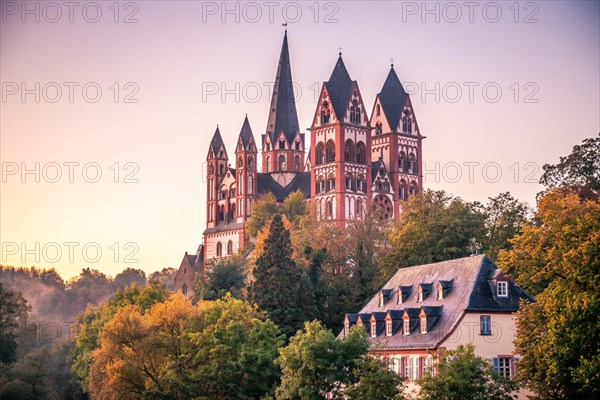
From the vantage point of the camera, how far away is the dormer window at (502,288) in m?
62.2

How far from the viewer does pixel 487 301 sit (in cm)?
6172

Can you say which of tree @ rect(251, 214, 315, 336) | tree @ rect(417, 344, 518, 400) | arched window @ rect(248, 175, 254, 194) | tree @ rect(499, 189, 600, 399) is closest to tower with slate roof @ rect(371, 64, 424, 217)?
arched window @ rect(248, 175, 254, 194)

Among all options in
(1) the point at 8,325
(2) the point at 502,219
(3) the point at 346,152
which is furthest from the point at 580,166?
(3) the point at 346,152

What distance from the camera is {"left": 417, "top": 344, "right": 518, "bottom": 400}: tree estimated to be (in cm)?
5162

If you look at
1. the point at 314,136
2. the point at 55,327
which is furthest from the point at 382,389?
the point at 314,136

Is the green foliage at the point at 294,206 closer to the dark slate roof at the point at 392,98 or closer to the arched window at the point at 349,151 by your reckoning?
the arched window at the point at 349,151

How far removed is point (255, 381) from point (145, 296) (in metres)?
26.3

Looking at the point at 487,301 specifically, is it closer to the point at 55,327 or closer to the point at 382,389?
the point at 382,389

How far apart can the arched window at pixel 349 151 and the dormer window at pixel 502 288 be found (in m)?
89.9

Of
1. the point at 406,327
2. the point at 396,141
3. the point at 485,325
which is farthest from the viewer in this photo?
the point at 396,141

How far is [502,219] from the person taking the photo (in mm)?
90125

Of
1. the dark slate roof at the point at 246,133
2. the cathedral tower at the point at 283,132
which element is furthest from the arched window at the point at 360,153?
the dark slate roof at the point at 246,133

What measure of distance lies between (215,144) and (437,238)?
281 ft

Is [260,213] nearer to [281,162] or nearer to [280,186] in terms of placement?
[280,186]
